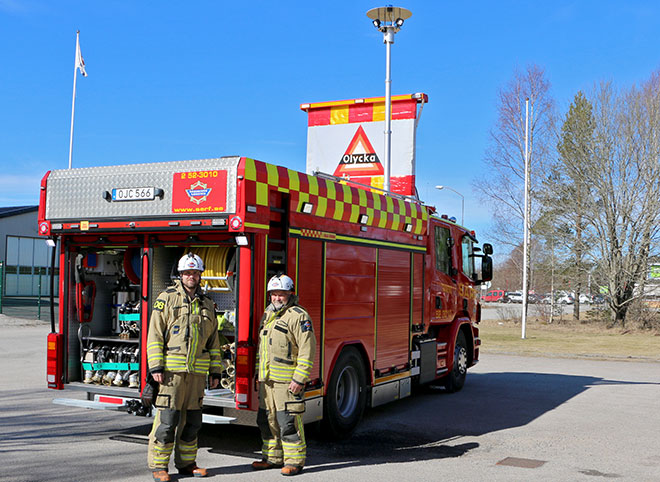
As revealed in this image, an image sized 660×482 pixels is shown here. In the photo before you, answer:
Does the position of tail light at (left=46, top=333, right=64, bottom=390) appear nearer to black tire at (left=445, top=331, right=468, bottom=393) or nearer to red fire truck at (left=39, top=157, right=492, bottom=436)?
red fire truck at (left=39, top=157, right=492, bottom=436)

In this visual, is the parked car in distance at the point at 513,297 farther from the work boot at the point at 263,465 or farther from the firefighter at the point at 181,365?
the firefighter at the point at 181,365

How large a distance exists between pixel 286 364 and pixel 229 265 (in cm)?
133

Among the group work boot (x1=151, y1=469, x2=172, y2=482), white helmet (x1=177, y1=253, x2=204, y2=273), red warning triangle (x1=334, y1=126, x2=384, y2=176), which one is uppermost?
red warning triangle (x1=334, y1=126, x2=384, y2=176)

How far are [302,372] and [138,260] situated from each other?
8.37 feet

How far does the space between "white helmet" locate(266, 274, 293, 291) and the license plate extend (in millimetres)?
1567

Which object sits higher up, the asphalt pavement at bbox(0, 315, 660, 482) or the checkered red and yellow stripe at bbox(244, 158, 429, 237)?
the checkered red and yellow stripe at bbox(244, 158, 429, 237)

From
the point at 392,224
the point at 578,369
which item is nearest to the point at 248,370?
the point at 392,224

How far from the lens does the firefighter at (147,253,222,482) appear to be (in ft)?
19.7

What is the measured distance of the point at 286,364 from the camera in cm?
642

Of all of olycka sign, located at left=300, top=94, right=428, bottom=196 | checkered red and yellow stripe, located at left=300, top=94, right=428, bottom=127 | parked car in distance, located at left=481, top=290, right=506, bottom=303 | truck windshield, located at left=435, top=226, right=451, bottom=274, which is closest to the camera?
truck windshield, located at left=435, top=226, right=451, bottom=274

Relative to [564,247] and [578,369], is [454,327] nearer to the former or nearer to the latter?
[578,369]

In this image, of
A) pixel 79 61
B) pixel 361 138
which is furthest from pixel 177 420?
pixel 79 61

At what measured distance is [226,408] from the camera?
6.71 metres

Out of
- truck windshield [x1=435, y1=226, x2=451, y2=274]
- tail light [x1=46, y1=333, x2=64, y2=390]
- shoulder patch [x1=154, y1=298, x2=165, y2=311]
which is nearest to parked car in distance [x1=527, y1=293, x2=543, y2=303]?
truck windshield [x1=435, y1=226, x2=451, y2=274]
